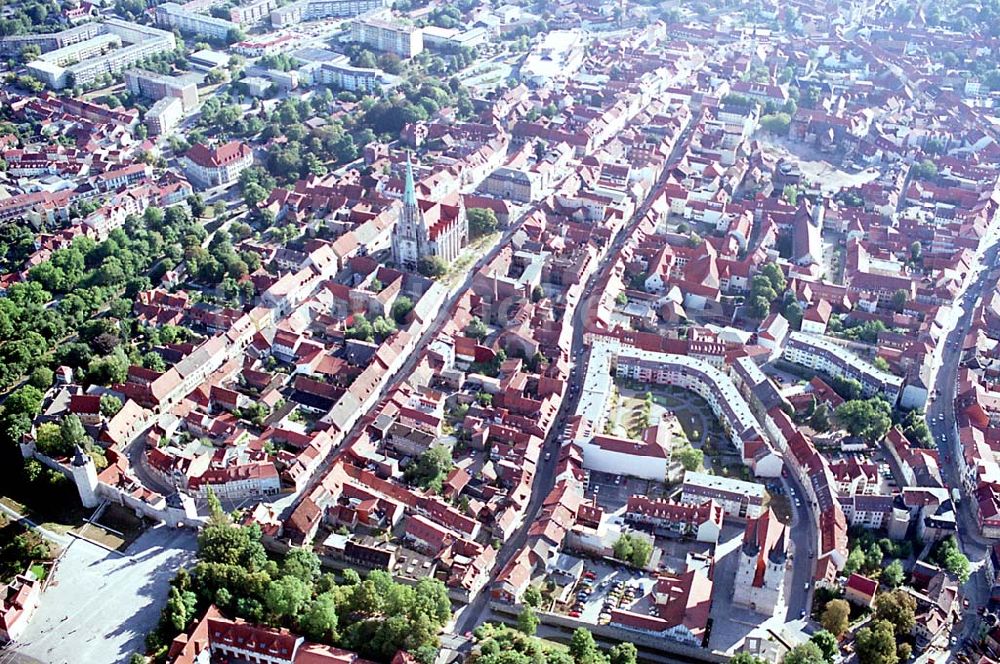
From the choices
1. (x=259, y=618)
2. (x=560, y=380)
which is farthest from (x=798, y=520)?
(x=259, y=618)

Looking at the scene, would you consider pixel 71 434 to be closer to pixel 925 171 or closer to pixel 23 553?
pixel 23 553

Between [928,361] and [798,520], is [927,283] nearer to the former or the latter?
[928,361]

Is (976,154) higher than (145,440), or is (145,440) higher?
(976,154)

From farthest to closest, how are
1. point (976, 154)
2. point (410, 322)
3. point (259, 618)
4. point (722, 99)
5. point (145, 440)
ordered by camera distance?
point (722, 99), point (976, 154), point (410, 322), point (145, 440), point (259, 618)

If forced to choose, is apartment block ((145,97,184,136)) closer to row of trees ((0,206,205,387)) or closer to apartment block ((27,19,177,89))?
apartment block ((27,19,177,89))

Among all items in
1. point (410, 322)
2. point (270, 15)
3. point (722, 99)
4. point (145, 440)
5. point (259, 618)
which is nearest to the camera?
point (259, 618)

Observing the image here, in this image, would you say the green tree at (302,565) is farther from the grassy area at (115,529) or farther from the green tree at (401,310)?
the green tree at (401,310)

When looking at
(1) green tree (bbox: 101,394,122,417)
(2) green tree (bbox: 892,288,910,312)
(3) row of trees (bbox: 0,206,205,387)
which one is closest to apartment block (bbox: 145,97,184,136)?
(3) row of trees (bbox: 0,206,205,387)
